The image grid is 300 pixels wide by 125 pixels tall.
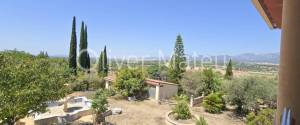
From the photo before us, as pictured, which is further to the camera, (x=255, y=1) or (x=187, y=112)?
(x=187, y=112)

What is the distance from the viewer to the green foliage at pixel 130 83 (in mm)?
25562

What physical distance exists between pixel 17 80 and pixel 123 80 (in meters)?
14.4

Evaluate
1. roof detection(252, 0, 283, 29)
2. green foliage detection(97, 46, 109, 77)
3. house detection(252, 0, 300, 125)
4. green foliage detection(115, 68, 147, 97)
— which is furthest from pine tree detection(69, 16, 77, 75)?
house detection(252, 0, 300, 125)

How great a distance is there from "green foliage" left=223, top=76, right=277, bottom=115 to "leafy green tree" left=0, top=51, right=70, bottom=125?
12.7 meters

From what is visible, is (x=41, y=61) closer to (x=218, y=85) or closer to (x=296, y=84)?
(x=296, y=84)

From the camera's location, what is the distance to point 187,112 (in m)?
18.9

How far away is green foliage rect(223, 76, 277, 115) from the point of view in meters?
20.5

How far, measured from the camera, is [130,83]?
2559 cm

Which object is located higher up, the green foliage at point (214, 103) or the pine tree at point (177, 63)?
the pine tree at point (177, 63)

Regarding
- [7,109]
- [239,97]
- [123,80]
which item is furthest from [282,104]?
[123,80]

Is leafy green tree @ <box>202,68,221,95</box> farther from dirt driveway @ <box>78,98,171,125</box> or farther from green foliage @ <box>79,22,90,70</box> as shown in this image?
green foliage @ <box>79,22,90,70</box>

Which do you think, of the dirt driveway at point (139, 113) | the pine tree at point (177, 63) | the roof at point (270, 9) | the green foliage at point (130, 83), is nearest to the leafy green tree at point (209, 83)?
the dirt driveway at point (139, 113)

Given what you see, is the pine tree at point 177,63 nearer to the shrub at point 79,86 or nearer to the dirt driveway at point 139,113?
the dirt driveway at point 139,113

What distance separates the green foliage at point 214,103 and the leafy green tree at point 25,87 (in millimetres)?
11594
